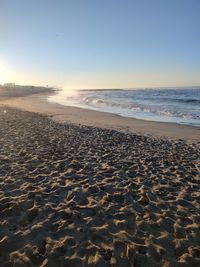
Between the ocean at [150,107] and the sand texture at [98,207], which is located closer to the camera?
the sand texture at [98,207]

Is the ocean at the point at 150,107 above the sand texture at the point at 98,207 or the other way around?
the other way around

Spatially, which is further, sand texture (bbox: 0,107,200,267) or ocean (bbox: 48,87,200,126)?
ocean (bbox: 48,87,200,126)

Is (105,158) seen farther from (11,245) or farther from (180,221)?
(11,245)

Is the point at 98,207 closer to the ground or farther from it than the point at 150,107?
farther from it

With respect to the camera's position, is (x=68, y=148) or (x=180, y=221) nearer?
(x=180, y=221)

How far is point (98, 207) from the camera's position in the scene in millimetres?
5820

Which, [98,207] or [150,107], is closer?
[98,207]

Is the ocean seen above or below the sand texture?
below

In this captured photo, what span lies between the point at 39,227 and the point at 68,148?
5.86 meters

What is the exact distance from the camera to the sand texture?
4.36 metres

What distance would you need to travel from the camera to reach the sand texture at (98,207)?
4.36m

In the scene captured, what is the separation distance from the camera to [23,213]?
546 centimetres

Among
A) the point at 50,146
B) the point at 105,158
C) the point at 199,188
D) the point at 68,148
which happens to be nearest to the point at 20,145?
the point at 50,146

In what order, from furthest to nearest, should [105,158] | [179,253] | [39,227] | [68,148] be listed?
1. [68,148]
2. [105,158]
3. [39,227]
4. [179,253]
